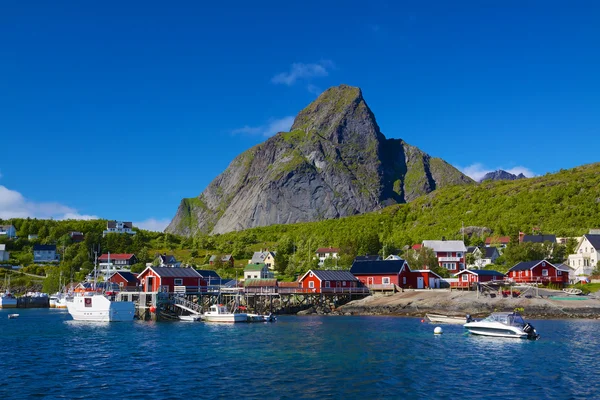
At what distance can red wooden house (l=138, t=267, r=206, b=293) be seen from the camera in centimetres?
7938

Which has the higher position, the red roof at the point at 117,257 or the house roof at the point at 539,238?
the house roof at the point at 539,238

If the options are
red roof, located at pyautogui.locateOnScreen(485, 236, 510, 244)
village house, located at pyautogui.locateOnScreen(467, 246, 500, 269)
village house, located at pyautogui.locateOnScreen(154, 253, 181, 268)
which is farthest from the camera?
village house, located at pyautogui.locateOnScreen(154, 253, 181, 268)

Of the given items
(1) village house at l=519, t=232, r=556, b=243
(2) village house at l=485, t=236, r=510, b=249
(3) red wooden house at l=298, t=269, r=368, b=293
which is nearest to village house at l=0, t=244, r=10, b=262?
(3) red wooden house at l=298, t=269, r=368, b=293

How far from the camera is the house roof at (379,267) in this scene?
90250 mm

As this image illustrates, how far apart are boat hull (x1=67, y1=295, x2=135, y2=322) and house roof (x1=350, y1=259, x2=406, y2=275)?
130 ft

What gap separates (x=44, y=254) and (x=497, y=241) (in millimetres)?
132003

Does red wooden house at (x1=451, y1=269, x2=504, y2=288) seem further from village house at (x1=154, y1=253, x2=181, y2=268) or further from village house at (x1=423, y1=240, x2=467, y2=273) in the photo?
village house at (x1=154, y1=253, x2=181, y2=268)

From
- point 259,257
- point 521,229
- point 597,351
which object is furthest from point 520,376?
point 259,257

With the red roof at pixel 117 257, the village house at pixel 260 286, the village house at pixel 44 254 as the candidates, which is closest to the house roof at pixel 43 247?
the village house at pixel 44 254

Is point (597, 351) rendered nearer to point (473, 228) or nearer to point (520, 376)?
point (520, 376)

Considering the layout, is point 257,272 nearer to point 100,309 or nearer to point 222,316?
point 222,316

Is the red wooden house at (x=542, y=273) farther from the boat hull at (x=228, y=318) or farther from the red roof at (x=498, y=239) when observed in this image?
the boat hull at (x=228, y=318)

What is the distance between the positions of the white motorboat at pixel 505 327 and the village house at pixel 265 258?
3907 inches

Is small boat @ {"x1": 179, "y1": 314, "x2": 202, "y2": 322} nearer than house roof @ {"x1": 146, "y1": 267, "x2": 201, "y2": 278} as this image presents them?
Yes
